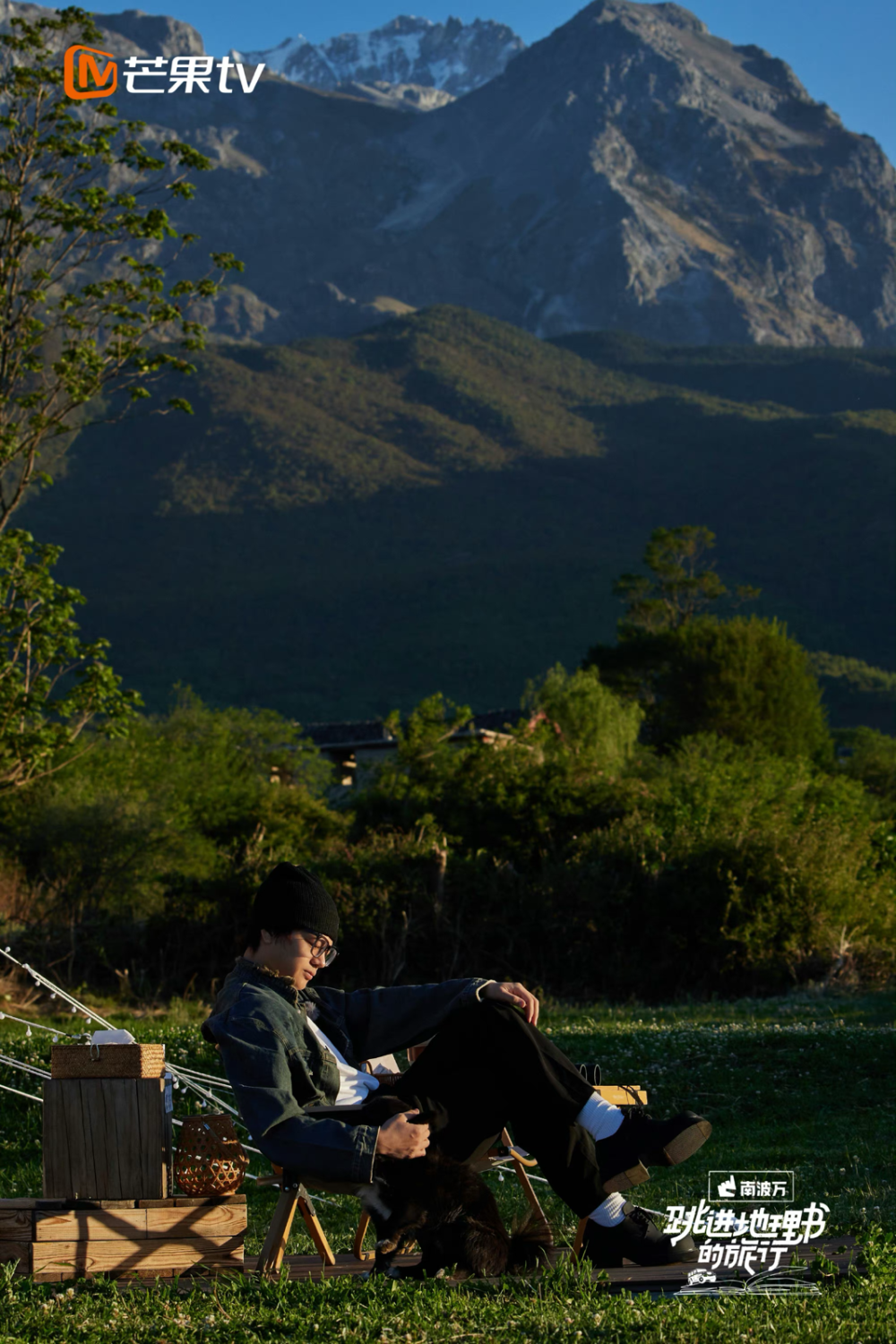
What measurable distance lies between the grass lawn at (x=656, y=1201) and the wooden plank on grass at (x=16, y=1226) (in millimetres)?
159

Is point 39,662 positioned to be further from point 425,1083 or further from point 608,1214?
point 608,1214

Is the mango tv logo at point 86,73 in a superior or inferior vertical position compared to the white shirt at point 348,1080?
superior

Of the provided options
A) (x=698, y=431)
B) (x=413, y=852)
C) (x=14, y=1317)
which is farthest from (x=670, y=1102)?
(x=698, y=431)

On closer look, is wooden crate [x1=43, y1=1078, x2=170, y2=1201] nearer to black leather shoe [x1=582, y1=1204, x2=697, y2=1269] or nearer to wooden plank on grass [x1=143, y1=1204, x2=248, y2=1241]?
wooden plank on grass [x1=143, y1=1204, x2=248, y2=1241]

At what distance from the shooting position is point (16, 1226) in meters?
4.11

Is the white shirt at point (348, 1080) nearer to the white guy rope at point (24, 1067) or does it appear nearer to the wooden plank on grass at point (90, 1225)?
the wooden plank on grass at point (90, 1225)

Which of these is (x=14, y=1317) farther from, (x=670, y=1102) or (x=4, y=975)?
(x=4, y=975)

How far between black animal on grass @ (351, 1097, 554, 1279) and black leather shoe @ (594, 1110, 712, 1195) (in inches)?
14.3

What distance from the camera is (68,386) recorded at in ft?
53.5

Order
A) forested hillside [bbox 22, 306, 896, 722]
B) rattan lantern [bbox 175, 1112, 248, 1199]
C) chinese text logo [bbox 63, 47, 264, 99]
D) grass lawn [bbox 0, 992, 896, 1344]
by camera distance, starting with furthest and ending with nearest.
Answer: forested hillside [bbox 22, 306, 896, 722] < chinese text logo [bbox 63, 47, 264, 99] < rattan lantern [bbox 175, 1112, 248, 1199] < grass lawn [bbox 0, 992, 896, 1344]

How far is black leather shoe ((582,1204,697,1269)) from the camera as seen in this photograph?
4047mm

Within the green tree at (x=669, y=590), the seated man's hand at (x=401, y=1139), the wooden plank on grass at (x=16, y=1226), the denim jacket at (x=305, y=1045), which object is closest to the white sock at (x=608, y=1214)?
the seated man's hand at (x=401, y=1139)

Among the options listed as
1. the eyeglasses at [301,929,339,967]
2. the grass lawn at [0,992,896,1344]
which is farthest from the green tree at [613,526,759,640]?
the eyeglasses at [301,929,339,967]

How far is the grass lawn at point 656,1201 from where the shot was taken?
341 cm
